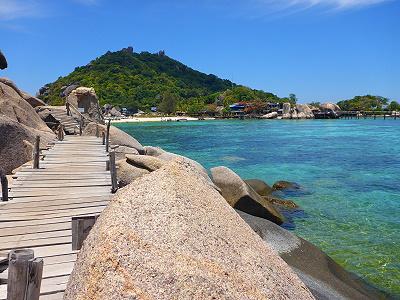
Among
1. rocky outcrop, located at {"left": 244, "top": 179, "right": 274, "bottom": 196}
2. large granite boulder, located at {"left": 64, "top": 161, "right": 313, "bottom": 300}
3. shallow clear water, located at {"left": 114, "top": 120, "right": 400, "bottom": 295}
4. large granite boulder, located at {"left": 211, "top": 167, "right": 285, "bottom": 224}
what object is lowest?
shallow clear water, located at {"left": 114, "top": 120, "right": 400, "bottom": 295}

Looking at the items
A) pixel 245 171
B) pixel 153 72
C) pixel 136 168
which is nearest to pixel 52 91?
pixel 153 72

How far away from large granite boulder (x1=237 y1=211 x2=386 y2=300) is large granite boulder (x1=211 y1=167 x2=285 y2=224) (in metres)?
1.63

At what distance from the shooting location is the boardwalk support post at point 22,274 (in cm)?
344

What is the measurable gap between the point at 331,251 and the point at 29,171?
394 inches

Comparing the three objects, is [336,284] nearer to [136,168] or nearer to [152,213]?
[152,213]

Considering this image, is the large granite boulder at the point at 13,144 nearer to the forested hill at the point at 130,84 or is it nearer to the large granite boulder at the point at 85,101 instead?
the large granite boulder at the point at 85,101

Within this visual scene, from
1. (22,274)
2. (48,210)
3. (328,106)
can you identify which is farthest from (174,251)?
(328,106)

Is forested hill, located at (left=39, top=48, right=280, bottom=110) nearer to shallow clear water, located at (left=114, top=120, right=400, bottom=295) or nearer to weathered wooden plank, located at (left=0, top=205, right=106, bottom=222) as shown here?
shallow clear water, located at (left=114, top=120, right=400, bottom=295)

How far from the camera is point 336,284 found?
920 cm

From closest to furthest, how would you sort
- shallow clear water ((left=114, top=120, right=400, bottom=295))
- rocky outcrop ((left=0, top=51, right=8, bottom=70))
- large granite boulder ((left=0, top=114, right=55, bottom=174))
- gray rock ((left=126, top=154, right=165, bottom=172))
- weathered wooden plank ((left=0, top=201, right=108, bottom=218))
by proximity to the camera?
weathered wooden plank ((left=0, top=201, right=108, bottom=218)), shallow clear water ((left=114, top=120, right=400, bottom=295)), gray rock ((left=126, top=154, right=165, bottom=172)), large granite boulder ((left=0, top=114, right=55, bottom=174)), rocky outcrop ((left=0, top=51, right=8, bottom=70))

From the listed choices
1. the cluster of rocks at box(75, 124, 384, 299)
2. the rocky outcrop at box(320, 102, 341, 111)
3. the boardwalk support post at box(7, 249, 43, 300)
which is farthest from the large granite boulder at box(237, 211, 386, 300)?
the rocky outcrop at box(320, 102, 341, 111)

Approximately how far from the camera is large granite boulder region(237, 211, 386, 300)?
8711 mm

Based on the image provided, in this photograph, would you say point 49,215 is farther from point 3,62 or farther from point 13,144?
point 3,62

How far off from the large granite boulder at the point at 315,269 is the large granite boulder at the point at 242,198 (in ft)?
5.35
